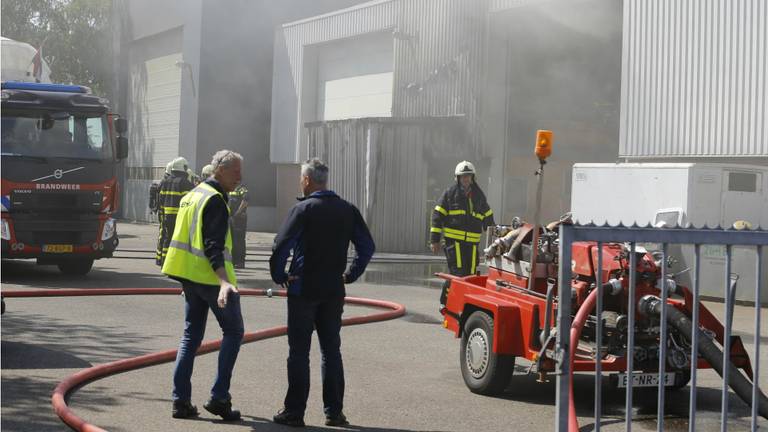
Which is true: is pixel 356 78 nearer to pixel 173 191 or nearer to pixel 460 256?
pixel 173 191

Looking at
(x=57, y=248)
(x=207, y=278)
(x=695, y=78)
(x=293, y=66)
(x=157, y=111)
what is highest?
(x=293, y=66)

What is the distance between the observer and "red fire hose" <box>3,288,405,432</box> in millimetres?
6140

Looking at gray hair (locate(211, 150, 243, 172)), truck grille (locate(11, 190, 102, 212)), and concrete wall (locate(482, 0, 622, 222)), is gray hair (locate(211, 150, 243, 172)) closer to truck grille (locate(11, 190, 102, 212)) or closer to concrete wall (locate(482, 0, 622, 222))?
truck grille (locate(11, 190, 102, 212))

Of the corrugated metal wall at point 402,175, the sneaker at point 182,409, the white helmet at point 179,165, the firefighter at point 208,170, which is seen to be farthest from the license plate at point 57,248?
the corrugated metal wall at point 402,175

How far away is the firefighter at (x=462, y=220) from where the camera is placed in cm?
1141

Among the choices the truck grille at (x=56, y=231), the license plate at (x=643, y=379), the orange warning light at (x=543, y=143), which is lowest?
the license plate at (x=643, y=379)

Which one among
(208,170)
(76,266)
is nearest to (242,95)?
(76,266)

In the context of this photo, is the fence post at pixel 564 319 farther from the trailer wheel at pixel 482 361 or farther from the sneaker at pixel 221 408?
the trailer wheel at pixel 482 361

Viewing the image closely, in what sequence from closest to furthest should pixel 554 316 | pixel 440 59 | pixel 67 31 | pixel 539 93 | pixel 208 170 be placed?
pixel 554 316 < pixel 208 170 < pixel 539 93 < pixel 440 59 < pixel 67 31

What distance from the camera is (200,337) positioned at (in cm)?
670

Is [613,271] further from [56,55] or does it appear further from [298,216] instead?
[56,55]

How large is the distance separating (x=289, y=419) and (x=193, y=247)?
4.06 feet

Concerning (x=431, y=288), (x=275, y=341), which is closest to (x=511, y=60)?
(x=431, y=288)

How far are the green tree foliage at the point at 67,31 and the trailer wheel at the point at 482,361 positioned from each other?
42.9 meters
